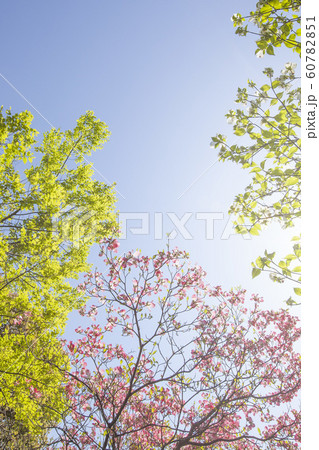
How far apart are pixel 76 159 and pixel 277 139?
18.5 ft

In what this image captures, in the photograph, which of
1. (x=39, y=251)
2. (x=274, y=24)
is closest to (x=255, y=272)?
(x=274, y=24)

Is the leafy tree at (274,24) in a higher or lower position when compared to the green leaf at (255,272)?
higher

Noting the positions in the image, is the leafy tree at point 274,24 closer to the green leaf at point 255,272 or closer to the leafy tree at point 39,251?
the green leaf at point 255,272

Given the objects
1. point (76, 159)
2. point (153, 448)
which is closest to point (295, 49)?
point (76, 159)

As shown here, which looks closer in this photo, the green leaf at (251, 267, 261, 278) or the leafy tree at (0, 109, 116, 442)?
the green leaf at (251, 267, 261, 278)

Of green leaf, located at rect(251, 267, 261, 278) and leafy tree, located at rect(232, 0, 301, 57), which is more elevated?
leafy tree, located at rect(232, 0, 301, 57)

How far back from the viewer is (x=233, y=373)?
193 inches

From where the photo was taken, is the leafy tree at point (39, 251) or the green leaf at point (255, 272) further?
the leafy tree at point (39, 251)

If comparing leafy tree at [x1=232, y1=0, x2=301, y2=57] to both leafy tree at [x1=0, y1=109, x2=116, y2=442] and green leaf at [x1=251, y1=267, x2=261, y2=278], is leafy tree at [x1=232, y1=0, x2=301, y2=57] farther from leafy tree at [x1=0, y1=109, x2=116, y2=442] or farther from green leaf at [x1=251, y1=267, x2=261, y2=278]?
leafy tree at [x1=0, y1=109, x2=116, y2=442]

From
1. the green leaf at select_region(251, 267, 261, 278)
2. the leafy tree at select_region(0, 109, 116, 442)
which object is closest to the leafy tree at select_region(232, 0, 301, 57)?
the green leaf at select_region(251, 267, 261, 278)

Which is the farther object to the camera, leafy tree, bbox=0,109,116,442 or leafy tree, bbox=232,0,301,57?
leafy tree, bbox=0,109,116,442

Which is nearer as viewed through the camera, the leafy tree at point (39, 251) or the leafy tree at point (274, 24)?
the leafy tree at point (274, 24)

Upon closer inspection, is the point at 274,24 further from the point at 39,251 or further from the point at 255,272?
the point at 39,251

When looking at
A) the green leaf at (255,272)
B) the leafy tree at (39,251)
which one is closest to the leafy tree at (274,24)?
the green leaf at (255,272)
